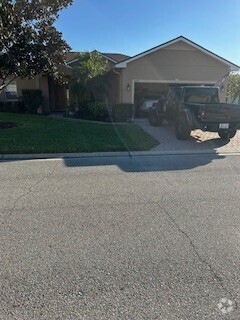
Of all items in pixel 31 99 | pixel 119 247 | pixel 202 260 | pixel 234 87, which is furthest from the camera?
pixel 234 87

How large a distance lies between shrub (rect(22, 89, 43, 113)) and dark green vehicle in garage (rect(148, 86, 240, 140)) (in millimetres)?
9103

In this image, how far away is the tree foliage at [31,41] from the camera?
1038cm

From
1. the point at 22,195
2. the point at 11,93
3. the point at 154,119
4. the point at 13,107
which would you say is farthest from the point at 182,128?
the point at 11,93

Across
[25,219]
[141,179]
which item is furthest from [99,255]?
[141,179]

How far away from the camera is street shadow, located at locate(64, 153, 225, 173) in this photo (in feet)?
22.2

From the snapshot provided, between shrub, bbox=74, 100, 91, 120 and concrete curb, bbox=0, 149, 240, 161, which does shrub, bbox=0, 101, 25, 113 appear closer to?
shrub, bbox=74, 100, 91, 120

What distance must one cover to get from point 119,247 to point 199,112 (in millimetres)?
6935

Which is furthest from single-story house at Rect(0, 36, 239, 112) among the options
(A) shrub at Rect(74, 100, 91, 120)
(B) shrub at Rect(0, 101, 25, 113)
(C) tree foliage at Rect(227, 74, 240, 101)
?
(C) tree foliage at Rect(227, 74, 240, 101)

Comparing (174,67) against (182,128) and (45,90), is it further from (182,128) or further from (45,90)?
(45,90)

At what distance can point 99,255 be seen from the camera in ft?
10.1

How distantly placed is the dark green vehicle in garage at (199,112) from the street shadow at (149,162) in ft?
4.82

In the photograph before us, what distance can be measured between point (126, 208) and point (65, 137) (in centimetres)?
626

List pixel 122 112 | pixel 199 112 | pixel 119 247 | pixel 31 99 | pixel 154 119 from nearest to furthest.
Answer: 1. pixel 119 247
2. pixel 199 112
3. pixel 154 119
4. pixel 122 112
5. pixel 31 99

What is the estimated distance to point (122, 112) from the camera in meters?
14.5
